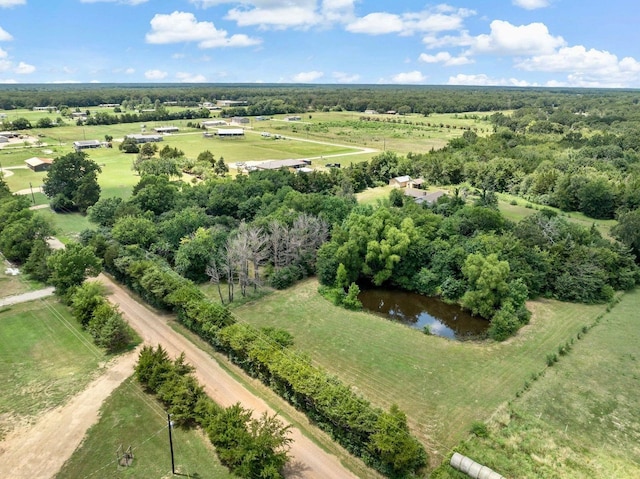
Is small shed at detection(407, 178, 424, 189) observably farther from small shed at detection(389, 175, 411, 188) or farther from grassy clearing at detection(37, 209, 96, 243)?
grassy clearing at detection(37, 209, 96, 243)

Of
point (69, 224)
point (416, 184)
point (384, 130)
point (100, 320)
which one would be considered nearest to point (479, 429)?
point (100, 320)

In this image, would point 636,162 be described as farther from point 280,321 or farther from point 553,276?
point 280,321

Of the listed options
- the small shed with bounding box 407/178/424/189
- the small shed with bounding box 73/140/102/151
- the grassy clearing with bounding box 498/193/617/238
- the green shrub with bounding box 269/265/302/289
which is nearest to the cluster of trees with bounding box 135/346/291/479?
the green shrub with bounding box 269/265/302/289

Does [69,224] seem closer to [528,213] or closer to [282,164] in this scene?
[282,164]

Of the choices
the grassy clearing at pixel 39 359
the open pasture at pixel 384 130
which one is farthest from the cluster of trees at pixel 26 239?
the open pasture at pixel 384 130

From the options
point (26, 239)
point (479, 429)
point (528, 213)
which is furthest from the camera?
point (528, 213)

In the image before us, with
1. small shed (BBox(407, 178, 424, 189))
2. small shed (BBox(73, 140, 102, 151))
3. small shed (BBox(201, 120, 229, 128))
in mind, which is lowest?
small shed (BBox(407, 178, 424, 189))
